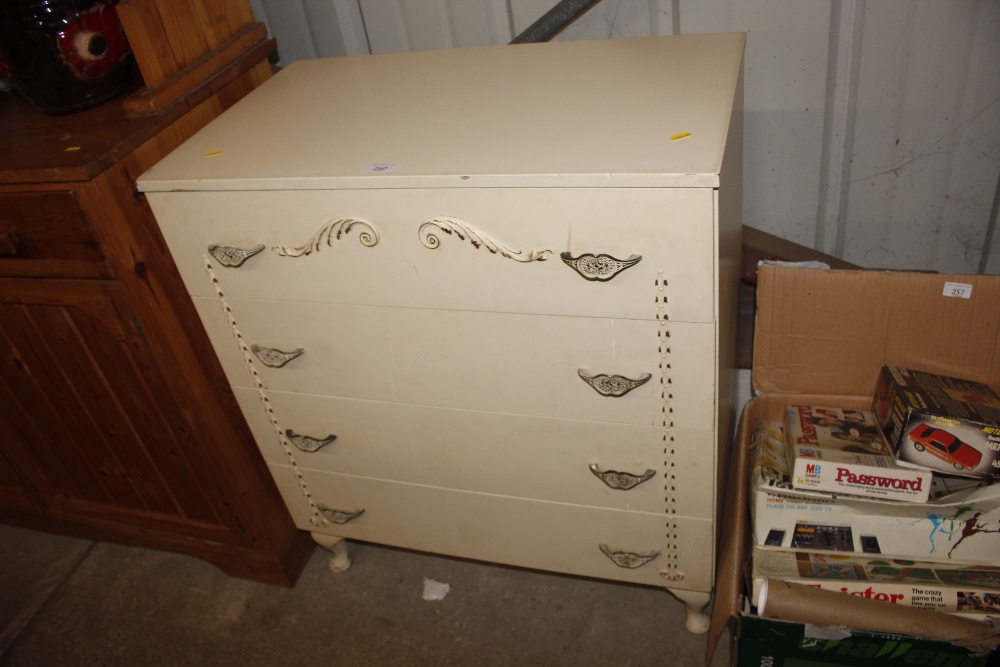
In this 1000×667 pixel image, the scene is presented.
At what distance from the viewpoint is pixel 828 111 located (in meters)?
1.44

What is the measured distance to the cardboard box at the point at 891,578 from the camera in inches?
45.8

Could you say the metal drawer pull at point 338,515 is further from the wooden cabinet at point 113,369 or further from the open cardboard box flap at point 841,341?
the open cardboard box flap at point 841,341

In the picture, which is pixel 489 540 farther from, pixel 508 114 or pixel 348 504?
pixel 508 114

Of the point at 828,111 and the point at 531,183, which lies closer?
the point at 531,183

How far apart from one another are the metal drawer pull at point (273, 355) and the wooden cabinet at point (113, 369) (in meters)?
0.15

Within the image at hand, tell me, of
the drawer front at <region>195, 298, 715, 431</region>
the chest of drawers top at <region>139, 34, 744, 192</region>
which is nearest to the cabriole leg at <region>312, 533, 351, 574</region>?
the drawer front at <region>195, 298, 715, 431</region>

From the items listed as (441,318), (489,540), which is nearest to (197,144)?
(441,318)

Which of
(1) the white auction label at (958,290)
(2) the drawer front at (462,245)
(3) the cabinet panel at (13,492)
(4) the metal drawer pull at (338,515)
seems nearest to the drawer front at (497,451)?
(4) the metal drawer pull at (338,515)

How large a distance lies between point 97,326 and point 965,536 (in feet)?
4.67

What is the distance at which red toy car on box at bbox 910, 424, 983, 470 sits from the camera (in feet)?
3.92

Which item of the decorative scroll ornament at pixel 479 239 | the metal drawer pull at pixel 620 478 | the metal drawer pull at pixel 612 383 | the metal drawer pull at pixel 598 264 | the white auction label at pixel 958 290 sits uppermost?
the decorative scroll ornament at pixel 479 239

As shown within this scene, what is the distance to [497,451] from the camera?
1244 mm

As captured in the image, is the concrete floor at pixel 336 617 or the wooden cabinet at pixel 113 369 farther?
the concrete floor at pixel 336 617

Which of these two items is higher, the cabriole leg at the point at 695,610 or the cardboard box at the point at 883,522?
the cardboard box at the point at 883,522
